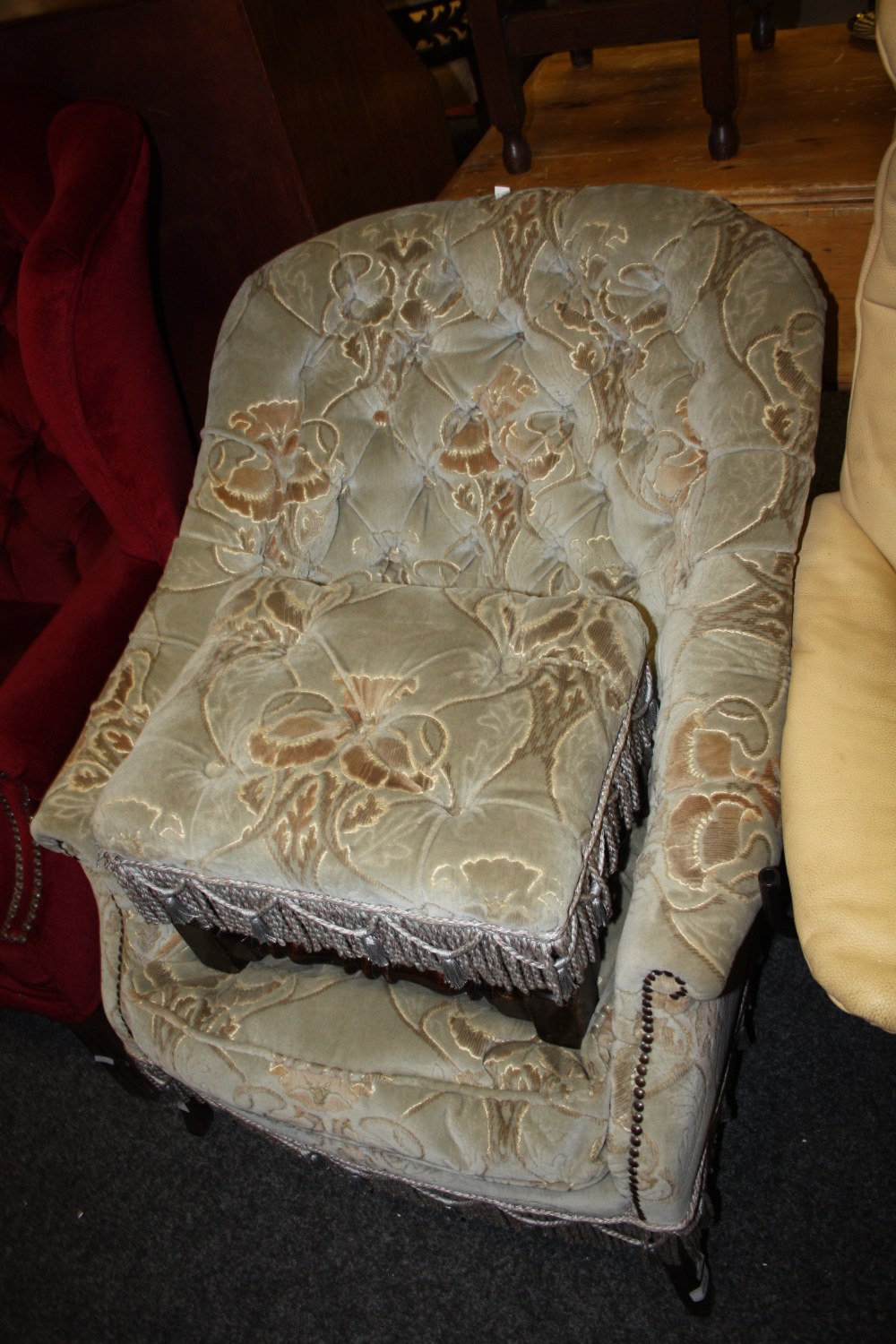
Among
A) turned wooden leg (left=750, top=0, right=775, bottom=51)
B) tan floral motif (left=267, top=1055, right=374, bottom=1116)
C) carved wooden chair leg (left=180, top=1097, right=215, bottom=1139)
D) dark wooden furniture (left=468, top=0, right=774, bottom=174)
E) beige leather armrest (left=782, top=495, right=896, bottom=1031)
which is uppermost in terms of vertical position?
dark wooden furniture (left=468, top=0, right=774, bottom=174)

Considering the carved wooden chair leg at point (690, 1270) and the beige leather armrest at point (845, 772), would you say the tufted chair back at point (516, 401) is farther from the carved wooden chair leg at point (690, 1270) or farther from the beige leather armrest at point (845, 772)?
the carved wooden chair leg at point (690, 1270)

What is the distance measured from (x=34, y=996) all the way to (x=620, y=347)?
115 centimetres

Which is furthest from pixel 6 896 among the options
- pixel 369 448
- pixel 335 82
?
pixel 335 82

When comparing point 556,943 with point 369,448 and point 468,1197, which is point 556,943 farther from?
point 369,448

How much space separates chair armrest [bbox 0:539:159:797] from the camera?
4.13 feet

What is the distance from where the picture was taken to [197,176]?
1.55 meters

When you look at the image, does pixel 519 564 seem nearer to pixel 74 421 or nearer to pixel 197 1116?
pixel 74 421

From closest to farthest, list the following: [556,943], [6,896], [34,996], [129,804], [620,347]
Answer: [556,943], [129,804], [620,347], [6,896], [34,996]

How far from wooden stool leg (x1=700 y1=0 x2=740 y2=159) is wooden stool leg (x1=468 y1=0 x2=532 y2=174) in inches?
13.0

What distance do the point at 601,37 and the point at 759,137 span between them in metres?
0.32

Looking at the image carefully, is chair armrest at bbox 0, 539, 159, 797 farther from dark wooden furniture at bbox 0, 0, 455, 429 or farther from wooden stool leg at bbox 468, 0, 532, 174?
wooden stool leg at bbox 468, 0, 532, 174

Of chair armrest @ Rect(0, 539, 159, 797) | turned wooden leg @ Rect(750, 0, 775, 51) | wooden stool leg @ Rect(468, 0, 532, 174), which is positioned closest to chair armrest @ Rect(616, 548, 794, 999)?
chair armrest @ Rect(0, 539, 159, 797)

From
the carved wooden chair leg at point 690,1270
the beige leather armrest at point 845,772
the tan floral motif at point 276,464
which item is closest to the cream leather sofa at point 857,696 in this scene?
the beige leather armrest at point 845,772

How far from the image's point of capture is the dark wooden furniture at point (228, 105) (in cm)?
141
